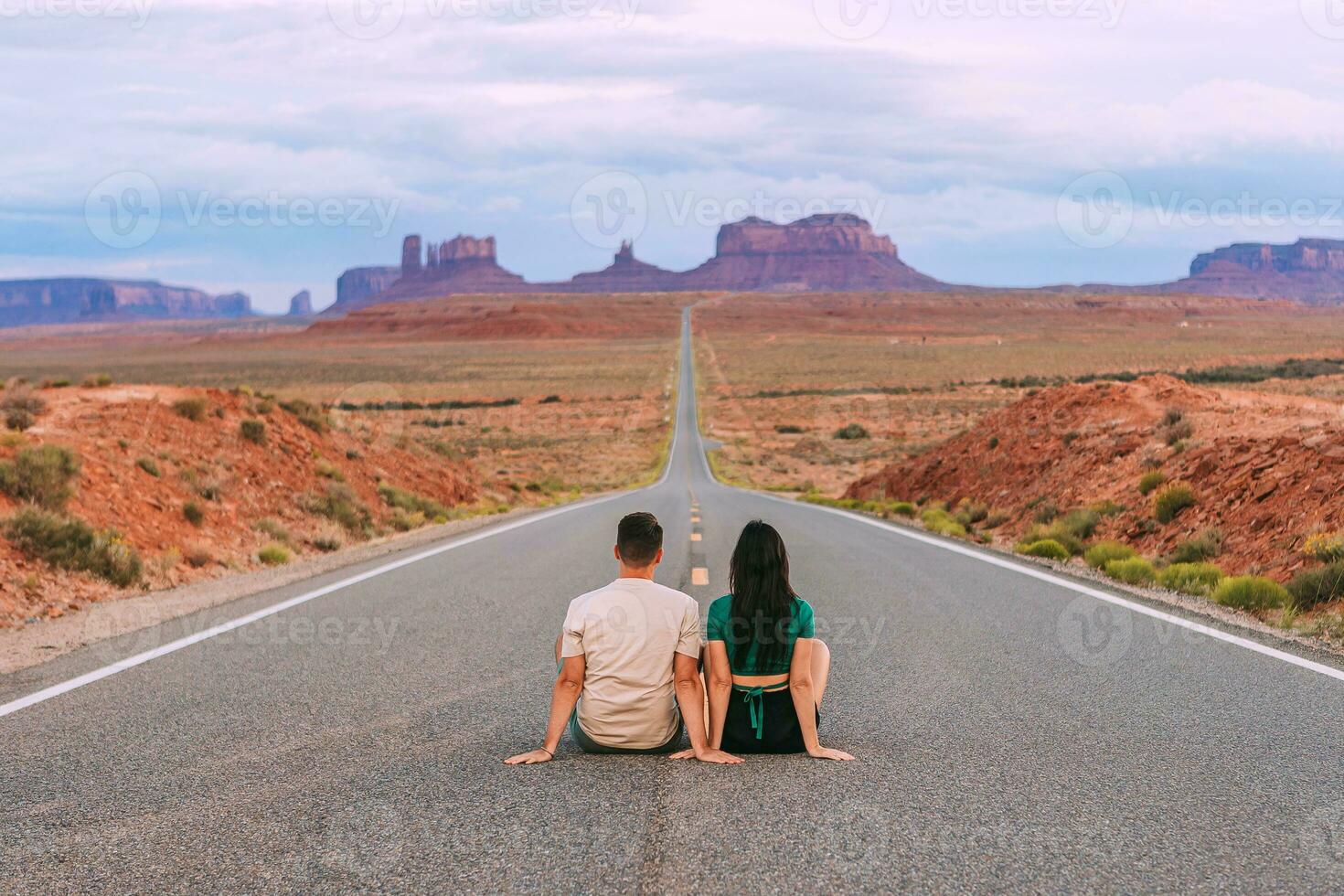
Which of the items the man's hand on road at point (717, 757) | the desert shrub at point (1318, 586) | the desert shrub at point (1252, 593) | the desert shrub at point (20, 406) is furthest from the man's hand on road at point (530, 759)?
the desert shrub at point (20, 406)

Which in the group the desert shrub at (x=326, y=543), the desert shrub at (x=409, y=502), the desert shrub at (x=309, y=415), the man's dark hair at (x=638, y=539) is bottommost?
the desert shrub at (x=409, y=502)

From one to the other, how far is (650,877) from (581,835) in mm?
467

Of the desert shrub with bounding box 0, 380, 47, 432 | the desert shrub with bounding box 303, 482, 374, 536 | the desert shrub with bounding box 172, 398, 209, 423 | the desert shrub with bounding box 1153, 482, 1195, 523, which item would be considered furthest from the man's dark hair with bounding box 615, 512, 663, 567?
the desert shrub with bounding box 172, 398, 209, 423

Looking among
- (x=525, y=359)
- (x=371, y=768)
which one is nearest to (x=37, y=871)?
(x=371, y=768)

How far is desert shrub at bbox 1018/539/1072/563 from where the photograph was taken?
44.3ft

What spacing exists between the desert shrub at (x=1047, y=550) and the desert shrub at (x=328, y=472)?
11.4 m

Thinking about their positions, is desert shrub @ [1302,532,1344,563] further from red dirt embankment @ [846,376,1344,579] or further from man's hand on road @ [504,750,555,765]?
man's hand on road @ [504,750,555,765]

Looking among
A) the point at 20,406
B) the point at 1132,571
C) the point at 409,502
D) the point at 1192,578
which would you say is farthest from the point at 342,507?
the point at 1192,578

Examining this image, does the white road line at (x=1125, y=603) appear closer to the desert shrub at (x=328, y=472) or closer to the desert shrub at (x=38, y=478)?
the desert shrub at (x=328, y=472)

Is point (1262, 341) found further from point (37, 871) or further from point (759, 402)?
point (37, 871)

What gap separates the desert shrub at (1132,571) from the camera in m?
11.3

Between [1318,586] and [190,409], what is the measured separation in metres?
15.9

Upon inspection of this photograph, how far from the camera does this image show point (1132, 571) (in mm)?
11445

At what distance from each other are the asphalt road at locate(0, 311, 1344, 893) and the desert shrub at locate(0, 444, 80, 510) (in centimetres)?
455
